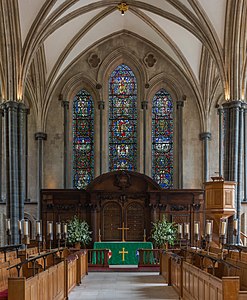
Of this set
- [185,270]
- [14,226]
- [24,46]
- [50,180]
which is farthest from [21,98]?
[185,270]

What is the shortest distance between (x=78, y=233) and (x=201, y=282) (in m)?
17.0

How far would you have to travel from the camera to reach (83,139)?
31.8m

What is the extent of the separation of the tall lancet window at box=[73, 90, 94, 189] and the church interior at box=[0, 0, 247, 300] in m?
0.05

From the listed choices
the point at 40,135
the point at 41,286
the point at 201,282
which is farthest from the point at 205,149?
the point at 41,286

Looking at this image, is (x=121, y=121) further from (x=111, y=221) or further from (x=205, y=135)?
(x=111, y=221)

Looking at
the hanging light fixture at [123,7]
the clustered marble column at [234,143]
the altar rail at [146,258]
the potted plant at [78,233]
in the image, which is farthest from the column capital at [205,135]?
the altar rail at [146,258]

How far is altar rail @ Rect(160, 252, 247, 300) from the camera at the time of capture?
8.00m

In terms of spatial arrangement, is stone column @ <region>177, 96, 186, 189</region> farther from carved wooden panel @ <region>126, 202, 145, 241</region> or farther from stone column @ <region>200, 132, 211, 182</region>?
carved wooden panel @ <region>126, 202, 145, 241</region>

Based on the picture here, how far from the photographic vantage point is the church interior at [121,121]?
2403cm

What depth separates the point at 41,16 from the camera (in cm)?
2455

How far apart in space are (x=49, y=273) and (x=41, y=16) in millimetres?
15611

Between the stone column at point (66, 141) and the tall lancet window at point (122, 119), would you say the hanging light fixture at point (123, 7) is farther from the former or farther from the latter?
the stone column at point (66, 141)

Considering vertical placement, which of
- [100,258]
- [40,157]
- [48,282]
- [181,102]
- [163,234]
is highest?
[181,102]

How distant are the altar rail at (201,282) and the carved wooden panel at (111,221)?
36.8 ft
